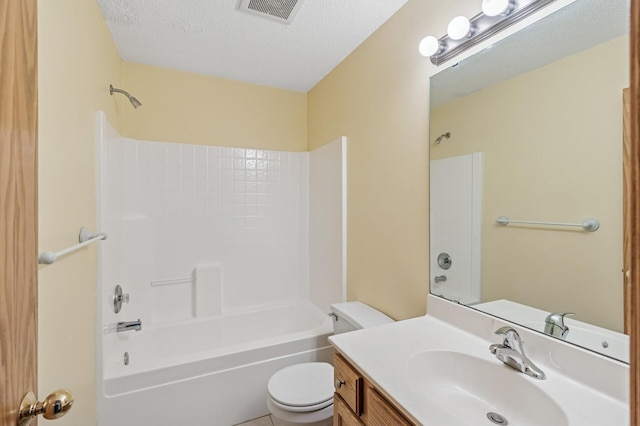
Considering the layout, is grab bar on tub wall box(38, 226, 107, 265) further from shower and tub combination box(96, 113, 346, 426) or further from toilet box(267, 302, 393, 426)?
toilet box(267, 302, 393, 426)

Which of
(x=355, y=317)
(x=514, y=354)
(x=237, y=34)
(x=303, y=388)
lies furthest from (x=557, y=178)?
(x=237, y=34)

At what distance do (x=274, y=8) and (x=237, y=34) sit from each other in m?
0.38

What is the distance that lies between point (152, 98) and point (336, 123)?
1456 millimetres

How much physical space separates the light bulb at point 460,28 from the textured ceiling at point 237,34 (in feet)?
1.64

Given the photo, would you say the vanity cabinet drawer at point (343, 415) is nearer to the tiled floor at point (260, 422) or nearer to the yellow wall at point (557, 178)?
the yellow wall at point (557, 178)

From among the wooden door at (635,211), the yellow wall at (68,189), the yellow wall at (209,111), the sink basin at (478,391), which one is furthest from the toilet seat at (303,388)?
the yellow wall at (209,111)

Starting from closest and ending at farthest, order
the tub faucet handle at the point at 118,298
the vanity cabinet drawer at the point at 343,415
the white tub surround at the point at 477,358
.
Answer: the white tub surround at the point at 477,358 < the vanity cabinet drawer at the point at 343,415 < the tub faucet handle at the point at 118,298

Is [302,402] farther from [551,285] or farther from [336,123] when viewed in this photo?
[336,123]

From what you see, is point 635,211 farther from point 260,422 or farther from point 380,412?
point 260,422

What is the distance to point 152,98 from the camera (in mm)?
2305

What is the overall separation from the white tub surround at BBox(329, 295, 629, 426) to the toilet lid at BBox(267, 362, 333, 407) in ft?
1.92

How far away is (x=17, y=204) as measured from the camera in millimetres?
529

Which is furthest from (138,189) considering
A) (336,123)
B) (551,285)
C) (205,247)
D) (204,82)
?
(551,285)

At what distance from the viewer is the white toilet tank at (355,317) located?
65.2 inches
